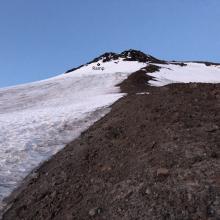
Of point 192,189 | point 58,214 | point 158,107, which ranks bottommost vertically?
point 58,214

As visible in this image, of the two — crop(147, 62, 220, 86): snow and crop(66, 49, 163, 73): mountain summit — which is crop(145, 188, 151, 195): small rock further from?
crop(66, 49, 163, 73): mountain summit

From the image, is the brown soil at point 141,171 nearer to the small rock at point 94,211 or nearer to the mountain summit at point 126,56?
the small rock at point 94,211

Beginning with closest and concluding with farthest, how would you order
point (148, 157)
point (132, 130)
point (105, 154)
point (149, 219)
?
1. point (149, 219)
2. point (148, 157)
3. point (105, 154)
4. point (132, 130)

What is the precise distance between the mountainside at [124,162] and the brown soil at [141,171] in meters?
0.02

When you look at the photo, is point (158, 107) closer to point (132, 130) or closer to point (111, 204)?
point (132, 130)

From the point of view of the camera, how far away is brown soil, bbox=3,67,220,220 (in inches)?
341

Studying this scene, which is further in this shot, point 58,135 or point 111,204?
point 58,135

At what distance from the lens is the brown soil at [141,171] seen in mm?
8656

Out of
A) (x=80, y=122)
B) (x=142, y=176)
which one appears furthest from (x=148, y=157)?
(x=80, y=122)

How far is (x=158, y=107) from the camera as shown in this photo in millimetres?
15094

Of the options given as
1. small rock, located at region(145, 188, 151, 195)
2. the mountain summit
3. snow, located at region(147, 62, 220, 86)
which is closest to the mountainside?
small rock, located at region(145, 188, 151, 195)

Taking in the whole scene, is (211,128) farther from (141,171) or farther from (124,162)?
(141,171)

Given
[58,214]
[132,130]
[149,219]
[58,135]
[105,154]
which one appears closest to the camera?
→ [149,219]

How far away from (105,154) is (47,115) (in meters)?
9.61
